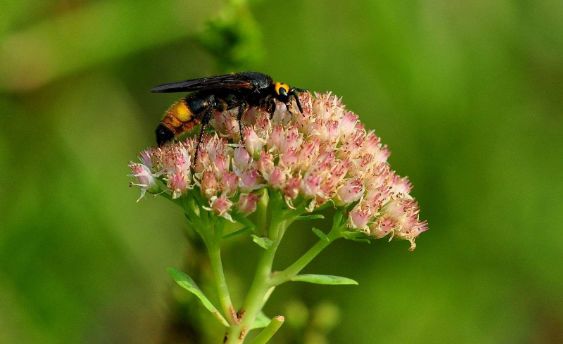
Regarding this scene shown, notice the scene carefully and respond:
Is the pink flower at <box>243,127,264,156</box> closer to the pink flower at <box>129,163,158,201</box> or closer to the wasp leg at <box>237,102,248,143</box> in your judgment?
the wasp leg at <box>237,102,248,143</box>

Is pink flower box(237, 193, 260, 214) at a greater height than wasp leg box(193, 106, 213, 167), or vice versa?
wasp leg box(193, 106, 213, 167)

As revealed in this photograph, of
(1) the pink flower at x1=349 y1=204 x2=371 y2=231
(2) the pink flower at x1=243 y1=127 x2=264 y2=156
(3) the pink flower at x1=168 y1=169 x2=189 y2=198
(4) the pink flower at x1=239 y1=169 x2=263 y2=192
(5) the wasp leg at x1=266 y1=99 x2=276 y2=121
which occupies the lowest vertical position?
(3) the pink flower at x1=168 y1=169 x2=189 y2=198

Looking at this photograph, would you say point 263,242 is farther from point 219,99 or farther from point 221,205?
point 219,99

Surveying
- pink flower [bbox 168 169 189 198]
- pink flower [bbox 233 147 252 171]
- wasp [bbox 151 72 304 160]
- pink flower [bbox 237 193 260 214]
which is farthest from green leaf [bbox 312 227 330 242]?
wasp [bbox 151 72 304 160]

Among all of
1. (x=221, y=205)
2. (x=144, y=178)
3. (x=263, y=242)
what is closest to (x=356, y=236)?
(x=263, y=242)

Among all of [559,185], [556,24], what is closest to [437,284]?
[559,185]
